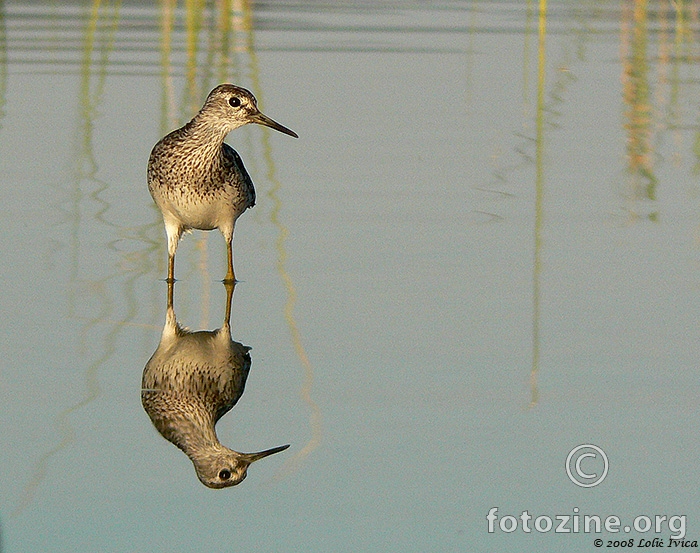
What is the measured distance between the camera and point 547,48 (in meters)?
17.1

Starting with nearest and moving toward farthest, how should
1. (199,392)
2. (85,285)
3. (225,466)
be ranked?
(225,466), (199,392), (85,285)

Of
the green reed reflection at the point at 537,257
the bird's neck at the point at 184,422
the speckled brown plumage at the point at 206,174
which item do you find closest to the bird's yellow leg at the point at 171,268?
the speckled brown plumage at the point at 206,174

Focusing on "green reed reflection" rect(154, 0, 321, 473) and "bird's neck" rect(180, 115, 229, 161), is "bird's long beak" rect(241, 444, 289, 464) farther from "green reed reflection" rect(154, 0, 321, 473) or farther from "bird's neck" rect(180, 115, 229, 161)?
"bird's neck" rect(180, 115, 229, 161)

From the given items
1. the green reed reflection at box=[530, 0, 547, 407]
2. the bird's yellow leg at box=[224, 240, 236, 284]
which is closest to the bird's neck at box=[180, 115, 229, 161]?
the bird's yellow leg at box=[224, 240, 236, 284]

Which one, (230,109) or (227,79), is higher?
(230,109)

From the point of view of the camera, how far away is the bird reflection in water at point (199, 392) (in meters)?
5.86

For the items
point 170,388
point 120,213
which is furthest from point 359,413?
point 120,213

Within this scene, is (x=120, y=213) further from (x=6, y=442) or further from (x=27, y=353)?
(x=6, y=442)

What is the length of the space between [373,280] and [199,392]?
76.2 inches

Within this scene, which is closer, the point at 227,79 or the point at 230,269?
the point at 230,269

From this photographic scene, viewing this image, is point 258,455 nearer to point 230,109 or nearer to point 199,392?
point 199,392

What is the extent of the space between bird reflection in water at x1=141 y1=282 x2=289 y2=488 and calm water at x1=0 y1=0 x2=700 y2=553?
0.22 feet

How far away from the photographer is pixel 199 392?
6738 mm

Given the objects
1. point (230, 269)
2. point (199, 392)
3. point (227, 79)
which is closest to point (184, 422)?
point (199, 392)
